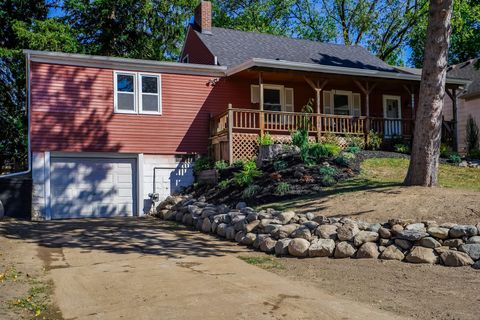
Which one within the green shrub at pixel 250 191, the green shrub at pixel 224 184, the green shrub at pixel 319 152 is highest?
the green shrub at pixel 319 152

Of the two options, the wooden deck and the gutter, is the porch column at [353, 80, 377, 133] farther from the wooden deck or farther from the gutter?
the gutter

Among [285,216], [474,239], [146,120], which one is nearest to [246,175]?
[285,216]

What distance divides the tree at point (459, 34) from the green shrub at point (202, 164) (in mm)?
10399

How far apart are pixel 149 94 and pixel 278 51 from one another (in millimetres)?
6528

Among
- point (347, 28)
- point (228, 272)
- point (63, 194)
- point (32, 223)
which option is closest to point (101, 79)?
point (63, 194)

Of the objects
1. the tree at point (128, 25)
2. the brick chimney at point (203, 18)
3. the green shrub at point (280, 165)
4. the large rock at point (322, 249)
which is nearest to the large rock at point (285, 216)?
the large rock at point (322, 249)

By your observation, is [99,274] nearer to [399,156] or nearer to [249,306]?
[249,306]

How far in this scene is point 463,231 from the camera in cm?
759

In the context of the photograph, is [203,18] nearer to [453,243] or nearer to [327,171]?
[327,171]

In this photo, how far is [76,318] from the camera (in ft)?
16.9

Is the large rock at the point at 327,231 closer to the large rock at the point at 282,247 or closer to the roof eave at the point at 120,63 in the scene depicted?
the large rock at the point at 282,247

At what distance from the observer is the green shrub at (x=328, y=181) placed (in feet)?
39.0

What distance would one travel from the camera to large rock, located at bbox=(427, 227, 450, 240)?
7711 millimetres

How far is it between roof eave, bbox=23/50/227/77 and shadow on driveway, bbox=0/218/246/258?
5066mm
